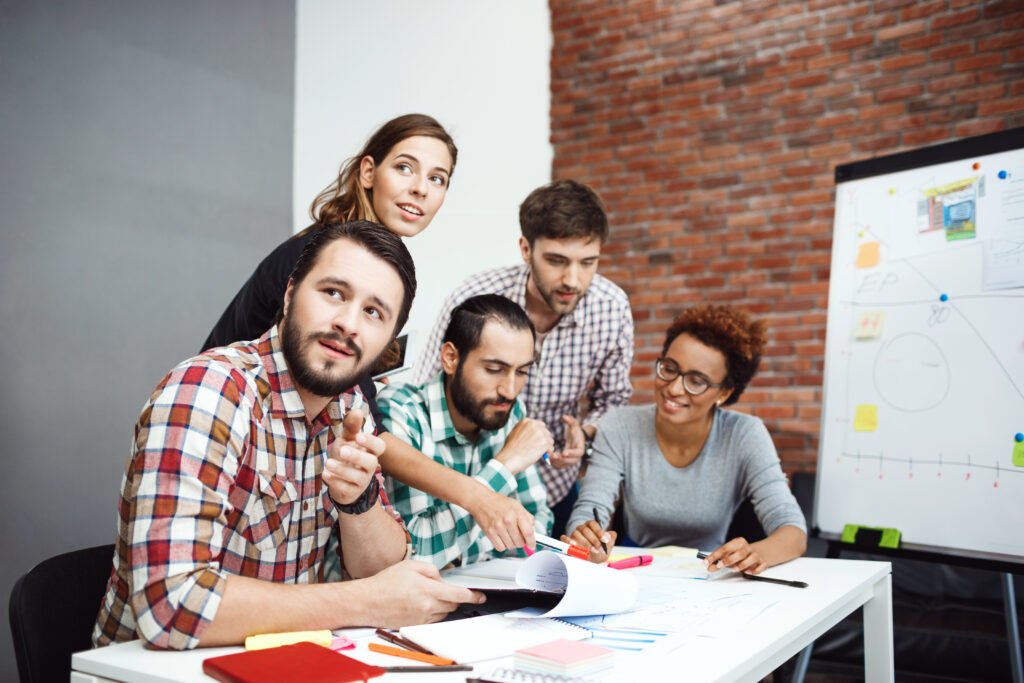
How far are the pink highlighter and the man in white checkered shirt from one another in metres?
0.35

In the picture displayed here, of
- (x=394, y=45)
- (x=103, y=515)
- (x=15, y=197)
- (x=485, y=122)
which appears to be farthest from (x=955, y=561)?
(x=15, y=197)

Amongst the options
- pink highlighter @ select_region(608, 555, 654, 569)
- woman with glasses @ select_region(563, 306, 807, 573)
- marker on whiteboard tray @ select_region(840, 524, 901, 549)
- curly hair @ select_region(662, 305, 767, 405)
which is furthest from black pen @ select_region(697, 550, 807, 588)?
marker on whiteboard tray @ select_region(840, 524, 901, 549)

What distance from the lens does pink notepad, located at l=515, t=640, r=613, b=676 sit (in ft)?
3.02

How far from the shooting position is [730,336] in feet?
7.27

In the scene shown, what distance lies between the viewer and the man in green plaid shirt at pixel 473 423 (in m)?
1.62

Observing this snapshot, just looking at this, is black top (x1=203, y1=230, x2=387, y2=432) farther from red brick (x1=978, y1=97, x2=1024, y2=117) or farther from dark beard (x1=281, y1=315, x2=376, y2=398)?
red brick (x1=978, y1=97, x2=1024, y2=117)

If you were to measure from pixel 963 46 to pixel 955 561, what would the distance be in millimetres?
2559

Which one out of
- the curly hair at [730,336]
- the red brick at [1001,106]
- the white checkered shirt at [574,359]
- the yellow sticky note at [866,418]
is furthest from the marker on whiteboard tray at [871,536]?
the red brick at [1001,106]

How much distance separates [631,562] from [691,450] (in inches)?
24.4

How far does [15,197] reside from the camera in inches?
73.8

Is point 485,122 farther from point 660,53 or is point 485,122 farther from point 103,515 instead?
point 660,53

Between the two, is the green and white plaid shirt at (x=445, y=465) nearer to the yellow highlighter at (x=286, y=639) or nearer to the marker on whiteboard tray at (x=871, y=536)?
the yellow highlighter at (x=286, y=639)

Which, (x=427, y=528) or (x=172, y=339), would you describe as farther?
(x=172, y=339)

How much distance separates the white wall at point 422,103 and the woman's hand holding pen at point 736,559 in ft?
2.74
